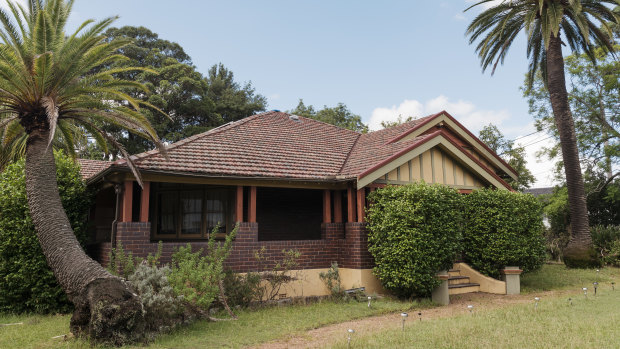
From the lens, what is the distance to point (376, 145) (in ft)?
49.6

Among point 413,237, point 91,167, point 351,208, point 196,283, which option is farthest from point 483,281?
point 91,167

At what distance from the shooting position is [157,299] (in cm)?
755

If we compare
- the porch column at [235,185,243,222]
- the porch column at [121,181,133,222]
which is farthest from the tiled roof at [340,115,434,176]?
the porch column at [121,181,133,222]

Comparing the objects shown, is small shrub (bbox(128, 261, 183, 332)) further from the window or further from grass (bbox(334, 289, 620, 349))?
the window

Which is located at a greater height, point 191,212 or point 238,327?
point 191,212

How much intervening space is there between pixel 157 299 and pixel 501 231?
9.73 m

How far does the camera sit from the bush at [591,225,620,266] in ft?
60.3

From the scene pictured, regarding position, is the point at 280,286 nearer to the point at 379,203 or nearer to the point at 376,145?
the point at 379,203

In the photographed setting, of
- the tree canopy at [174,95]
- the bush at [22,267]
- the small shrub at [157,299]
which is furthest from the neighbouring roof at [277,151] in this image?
the tree canopy at [174,95]

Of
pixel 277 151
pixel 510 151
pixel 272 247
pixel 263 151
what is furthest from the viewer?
pixel 510 151

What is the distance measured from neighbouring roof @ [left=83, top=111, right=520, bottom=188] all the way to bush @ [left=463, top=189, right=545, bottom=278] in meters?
2.77

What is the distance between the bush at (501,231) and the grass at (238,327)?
3361 mm

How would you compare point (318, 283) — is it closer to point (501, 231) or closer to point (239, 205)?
point (239, 205)

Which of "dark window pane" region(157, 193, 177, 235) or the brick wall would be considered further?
"dark window pane" region(157, 193, 177, 235)
